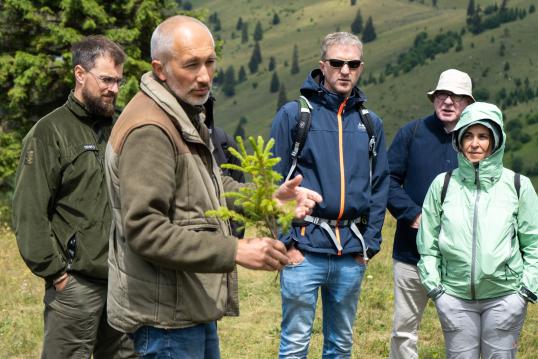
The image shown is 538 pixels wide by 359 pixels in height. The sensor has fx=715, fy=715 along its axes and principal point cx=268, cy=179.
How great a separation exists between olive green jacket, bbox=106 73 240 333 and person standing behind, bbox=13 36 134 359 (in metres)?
1.40

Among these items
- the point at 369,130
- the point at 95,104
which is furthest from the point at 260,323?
the point at 95,104

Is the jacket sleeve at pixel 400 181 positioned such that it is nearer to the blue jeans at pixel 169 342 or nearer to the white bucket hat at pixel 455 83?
the white bucket hat at pixel 455 83

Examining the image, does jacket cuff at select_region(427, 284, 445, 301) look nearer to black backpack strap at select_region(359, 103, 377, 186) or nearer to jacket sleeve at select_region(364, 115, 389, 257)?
jacket sleeve at select_region(364, 115, 389, 257)

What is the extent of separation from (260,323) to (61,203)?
4.61m

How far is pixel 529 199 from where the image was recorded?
5.19 metres

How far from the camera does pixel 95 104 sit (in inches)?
195

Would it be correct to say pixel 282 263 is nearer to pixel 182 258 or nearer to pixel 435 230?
pixel 182 258

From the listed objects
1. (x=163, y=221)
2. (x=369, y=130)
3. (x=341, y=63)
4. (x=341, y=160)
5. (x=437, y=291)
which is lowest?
(x=437, y=291)

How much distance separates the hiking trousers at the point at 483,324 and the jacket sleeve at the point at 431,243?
121 mm

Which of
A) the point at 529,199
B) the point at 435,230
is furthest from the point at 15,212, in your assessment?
the point at 529,199

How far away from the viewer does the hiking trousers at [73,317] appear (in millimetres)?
4852

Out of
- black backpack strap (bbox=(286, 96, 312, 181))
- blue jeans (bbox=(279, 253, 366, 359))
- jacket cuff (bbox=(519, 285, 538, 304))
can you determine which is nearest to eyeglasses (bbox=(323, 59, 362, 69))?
black backpack strap (bbox=(286, 96, 312, 181))

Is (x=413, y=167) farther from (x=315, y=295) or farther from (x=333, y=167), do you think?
(x=315, y=295)

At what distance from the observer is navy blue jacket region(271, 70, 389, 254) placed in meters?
5.36
